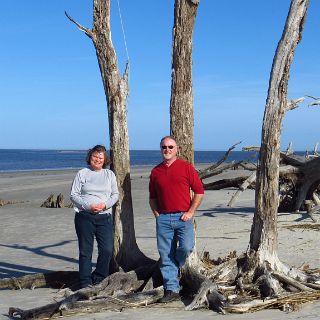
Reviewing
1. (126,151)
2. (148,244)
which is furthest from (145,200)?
(126,151)

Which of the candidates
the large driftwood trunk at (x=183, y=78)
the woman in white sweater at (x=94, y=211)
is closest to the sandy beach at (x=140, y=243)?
the woman in white sweater at (x=94, y=211)

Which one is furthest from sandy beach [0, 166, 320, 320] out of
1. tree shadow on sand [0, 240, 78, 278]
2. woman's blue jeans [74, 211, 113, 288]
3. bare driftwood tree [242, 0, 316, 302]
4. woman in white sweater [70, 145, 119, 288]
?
bare driftwood tree [242, 0, 316, 302]

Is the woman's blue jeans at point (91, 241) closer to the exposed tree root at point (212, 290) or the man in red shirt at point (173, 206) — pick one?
the exposed tree root at point (212, 290)

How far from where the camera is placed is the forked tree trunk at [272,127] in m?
7.26

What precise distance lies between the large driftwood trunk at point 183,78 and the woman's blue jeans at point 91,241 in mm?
1263

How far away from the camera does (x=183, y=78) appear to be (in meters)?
7.53

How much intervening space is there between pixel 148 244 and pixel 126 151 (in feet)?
13.7

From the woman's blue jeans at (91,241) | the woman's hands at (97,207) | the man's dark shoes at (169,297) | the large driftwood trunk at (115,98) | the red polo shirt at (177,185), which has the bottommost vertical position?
the man's dark shoes at (169,297)

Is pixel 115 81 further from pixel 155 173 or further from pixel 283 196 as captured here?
pixel 283 196

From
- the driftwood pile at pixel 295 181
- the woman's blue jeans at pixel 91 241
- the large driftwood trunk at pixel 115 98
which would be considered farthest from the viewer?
the driftwood pile at pixel 295 181

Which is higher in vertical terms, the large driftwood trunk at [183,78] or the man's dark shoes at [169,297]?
the large driftwood trunk at [183,78]

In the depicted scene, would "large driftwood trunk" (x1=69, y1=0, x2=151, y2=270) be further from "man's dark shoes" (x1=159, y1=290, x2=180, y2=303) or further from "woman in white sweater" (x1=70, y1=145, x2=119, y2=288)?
"man's dark shoes" (x1=159, y1=290, x2=180, y2=303)

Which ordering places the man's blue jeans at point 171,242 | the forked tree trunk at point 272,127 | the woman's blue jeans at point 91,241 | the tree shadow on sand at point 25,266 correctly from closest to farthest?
→ the man's blue jeans at point 171,242, the forked tree trunk at point 272,127, the woman's blue jeans at point 91,241, the tree shadow on sand at point 25,266

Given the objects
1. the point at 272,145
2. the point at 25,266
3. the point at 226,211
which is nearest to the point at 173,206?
the point at 272,145
